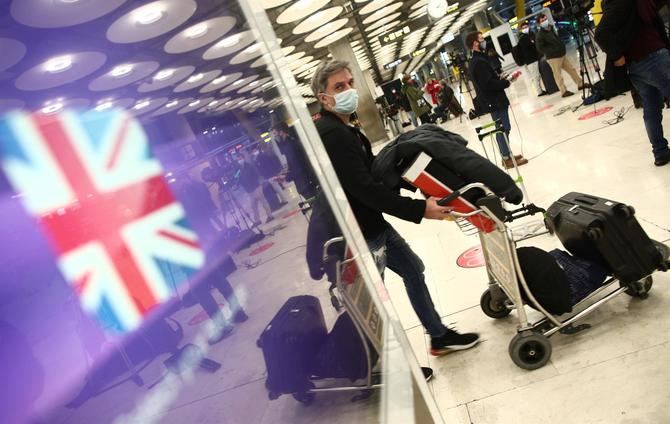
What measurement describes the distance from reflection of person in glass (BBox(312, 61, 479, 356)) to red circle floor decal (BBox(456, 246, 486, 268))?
3.24ft

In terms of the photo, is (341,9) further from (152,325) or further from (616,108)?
(152,325)

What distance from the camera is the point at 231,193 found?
3.07 ft

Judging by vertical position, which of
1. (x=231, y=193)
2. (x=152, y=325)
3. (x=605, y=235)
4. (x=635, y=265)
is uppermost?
(x=231, y=193)

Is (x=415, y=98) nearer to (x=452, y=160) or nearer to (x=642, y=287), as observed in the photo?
(x=642, y=287)

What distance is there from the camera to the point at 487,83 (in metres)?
4.82

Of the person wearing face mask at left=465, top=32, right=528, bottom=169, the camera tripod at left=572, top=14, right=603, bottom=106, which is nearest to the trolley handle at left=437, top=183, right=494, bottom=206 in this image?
the person wearing face mask at left=465, top=32, right=528, bottom=169

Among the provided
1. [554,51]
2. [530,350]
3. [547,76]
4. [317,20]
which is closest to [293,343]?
[530,350]

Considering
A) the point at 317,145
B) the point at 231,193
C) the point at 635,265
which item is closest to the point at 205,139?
the point at 231,193

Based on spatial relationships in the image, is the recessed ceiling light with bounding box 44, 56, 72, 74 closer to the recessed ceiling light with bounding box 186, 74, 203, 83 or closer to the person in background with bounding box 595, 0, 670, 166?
the recessed ceiling light with bounding box 186, 74, 203, 83

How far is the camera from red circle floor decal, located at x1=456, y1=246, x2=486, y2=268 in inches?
126

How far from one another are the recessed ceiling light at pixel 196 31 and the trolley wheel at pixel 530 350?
180cm

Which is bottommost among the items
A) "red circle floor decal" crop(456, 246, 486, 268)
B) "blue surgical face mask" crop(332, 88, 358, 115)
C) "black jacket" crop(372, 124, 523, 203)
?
"red circle floor decal" crop(456, 246, 486, 268)

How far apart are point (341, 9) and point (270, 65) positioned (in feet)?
32.1

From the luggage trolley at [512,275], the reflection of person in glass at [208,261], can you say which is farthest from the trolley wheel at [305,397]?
the luggage trolley at [512,275]
